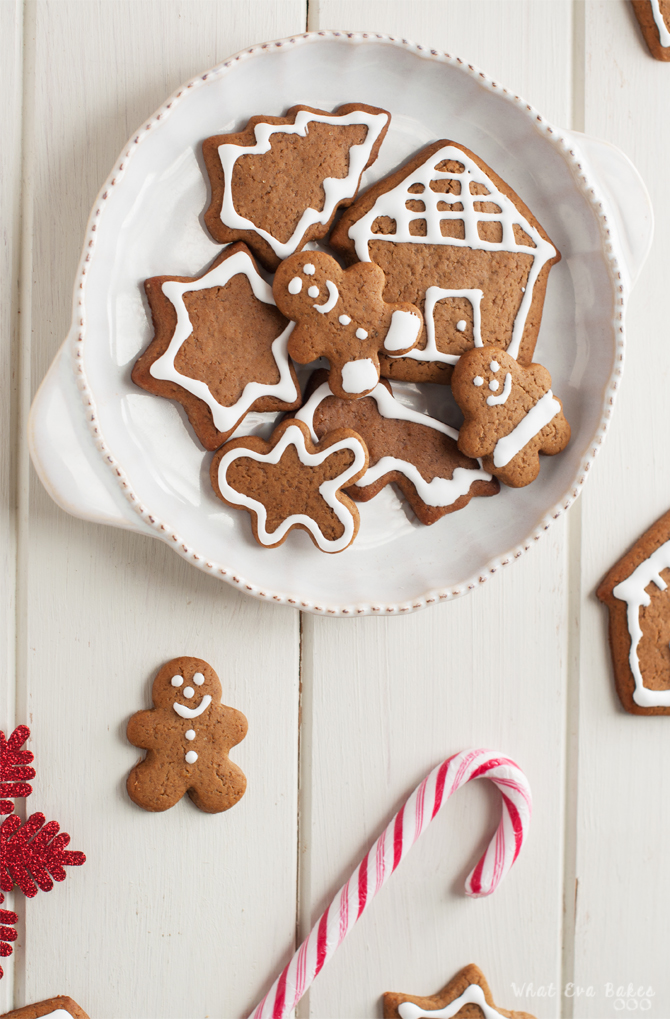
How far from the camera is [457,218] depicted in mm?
895

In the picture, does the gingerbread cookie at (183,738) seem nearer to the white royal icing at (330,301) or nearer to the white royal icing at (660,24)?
the white royal icing at (330,301)

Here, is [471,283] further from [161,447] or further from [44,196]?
[44,196]

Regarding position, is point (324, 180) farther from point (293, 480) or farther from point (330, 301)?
point (293, 480)

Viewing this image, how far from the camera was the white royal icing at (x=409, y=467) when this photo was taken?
89 cm

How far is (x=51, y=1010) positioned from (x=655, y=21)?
4.82 ft

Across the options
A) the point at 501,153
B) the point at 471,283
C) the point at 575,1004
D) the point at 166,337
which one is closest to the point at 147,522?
the point at 166,337

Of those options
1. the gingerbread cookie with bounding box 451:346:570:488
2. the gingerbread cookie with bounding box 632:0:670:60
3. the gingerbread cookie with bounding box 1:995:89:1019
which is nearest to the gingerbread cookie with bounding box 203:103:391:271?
the gingerbread cookie with bounding box 451:346:570:488

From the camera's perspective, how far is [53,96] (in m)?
0.90

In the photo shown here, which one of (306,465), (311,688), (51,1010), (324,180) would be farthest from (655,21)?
(51,1010)

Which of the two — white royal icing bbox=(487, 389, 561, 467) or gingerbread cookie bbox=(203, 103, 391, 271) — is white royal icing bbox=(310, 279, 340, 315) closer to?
gingerbread cookie bbox=(203, 103, 391, 271)

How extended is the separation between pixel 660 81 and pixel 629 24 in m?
0.09

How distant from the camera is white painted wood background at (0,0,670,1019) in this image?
905 millimetres

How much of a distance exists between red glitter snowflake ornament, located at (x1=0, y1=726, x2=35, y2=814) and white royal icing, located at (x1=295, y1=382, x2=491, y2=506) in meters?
0.50

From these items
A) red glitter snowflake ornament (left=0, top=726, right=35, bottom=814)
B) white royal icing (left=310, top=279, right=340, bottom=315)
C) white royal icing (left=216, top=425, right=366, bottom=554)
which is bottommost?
red glitter snowflake ornament (left=0, top=726, right=35, bottom=814)
